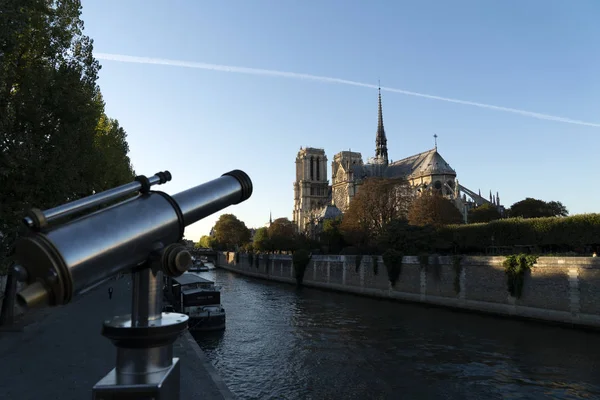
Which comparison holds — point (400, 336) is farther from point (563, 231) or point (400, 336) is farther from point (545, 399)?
point (563, 231)

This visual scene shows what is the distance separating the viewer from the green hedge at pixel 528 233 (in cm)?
3180

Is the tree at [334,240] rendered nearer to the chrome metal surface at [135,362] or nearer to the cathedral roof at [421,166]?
the cathedral roof at [421,166]

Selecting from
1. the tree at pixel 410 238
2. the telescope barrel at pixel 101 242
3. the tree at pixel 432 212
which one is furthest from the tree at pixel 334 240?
the telescope barrel at pixel 101 242

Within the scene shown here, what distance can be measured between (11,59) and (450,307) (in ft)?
102

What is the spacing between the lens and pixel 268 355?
1984cm

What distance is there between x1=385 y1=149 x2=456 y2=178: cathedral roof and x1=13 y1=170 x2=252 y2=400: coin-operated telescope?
8879cm

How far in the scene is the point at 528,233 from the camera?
3616cm

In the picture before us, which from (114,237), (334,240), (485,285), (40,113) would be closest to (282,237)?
(334,240)

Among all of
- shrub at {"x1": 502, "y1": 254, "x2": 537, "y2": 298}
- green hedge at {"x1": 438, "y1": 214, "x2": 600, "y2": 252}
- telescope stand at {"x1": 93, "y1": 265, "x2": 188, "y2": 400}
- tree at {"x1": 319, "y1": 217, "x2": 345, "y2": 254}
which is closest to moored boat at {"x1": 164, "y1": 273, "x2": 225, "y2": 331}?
shrub at {"x1": 502, "y1": 254, "x2": 537, "y2": 298}

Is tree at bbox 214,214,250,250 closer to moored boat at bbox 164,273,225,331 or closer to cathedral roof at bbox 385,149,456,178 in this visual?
cathedral roof at bbox 385,149,456,178

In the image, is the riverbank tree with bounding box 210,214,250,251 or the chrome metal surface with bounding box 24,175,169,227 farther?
the riverbank tree with bounding box 210,214,250,251

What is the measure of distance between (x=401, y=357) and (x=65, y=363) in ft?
42.9

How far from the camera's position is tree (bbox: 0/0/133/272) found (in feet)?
43.9

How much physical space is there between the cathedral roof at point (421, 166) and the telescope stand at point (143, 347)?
292ft
